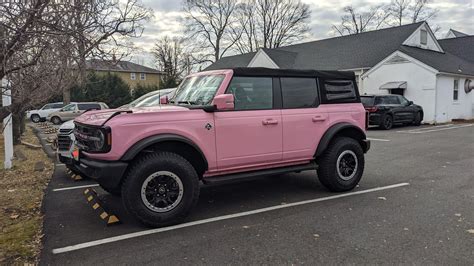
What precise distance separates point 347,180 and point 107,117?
3.94 m

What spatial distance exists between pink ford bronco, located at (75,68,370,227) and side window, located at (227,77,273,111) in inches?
0.6

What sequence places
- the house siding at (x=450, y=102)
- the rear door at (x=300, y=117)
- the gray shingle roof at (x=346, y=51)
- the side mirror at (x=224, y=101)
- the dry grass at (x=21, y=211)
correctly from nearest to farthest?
the dry grass at (x=21, y=211) < the side mirror at (x=224, y=101) < the rear door at (x=300, y=117) < the house siding at (x=450, y=102) < the gray shingle roof at (x=346, y=51)

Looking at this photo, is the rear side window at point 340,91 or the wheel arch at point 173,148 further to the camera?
the rear side window at point 340,91

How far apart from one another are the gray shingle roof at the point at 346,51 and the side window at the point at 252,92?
824 inches

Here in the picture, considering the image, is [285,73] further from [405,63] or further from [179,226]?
[405,63]

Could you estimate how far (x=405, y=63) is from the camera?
851 inches

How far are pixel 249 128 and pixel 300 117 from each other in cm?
96

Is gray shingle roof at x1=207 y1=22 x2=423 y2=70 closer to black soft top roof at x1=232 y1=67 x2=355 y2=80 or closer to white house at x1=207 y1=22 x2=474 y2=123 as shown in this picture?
white house at x1=207 y1=22 x2=474 y2=123

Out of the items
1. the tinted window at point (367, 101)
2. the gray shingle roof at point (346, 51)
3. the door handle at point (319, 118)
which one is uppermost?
the gray shingle roof at point (346, 51)

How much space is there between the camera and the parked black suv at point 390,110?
17750mm

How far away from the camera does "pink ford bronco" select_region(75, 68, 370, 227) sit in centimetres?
448

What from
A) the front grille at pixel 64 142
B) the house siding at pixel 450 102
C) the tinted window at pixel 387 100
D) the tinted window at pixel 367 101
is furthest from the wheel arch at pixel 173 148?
the house siding at pixel 450 102

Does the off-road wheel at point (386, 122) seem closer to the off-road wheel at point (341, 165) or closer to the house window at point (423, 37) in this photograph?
the house window at point (423, 37)

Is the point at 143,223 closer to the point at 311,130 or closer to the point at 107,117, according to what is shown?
the point at 107,117
